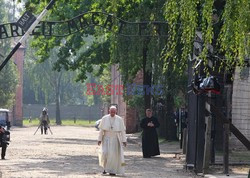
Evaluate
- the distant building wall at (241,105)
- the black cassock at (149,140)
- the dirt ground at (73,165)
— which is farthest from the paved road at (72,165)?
the distant building wall at (241,105)

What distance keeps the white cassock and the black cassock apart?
24.7 ft

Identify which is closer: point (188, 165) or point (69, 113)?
point (188, 165)

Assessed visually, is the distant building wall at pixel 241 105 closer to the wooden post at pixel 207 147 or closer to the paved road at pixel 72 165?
the paved road at pixel 72 165

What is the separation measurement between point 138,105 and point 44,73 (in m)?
62.4

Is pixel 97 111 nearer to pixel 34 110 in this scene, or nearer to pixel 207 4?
pixel 34 110

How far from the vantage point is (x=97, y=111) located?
125m

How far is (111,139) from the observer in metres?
21.7

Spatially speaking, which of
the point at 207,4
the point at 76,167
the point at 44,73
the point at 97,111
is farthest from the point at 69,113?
the point at 207,4

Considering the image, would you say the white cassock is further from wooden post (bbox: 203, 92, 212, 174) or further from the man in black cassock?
the man in black cassock

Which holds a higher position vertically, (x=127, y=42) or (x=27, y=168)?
(x=127, y=42)

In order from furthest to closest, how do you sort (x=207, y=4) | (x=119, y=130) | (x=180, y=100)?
1. (x=180, y=100)
2. (x=119, y=130)
3. (x=207, y=4)

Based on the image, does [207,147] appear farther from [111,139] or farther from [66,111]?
[66,111]

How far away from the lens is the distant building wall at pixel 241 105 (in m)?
32.8

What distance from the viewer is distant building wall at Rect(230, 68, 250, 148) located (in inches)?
A: 1291
